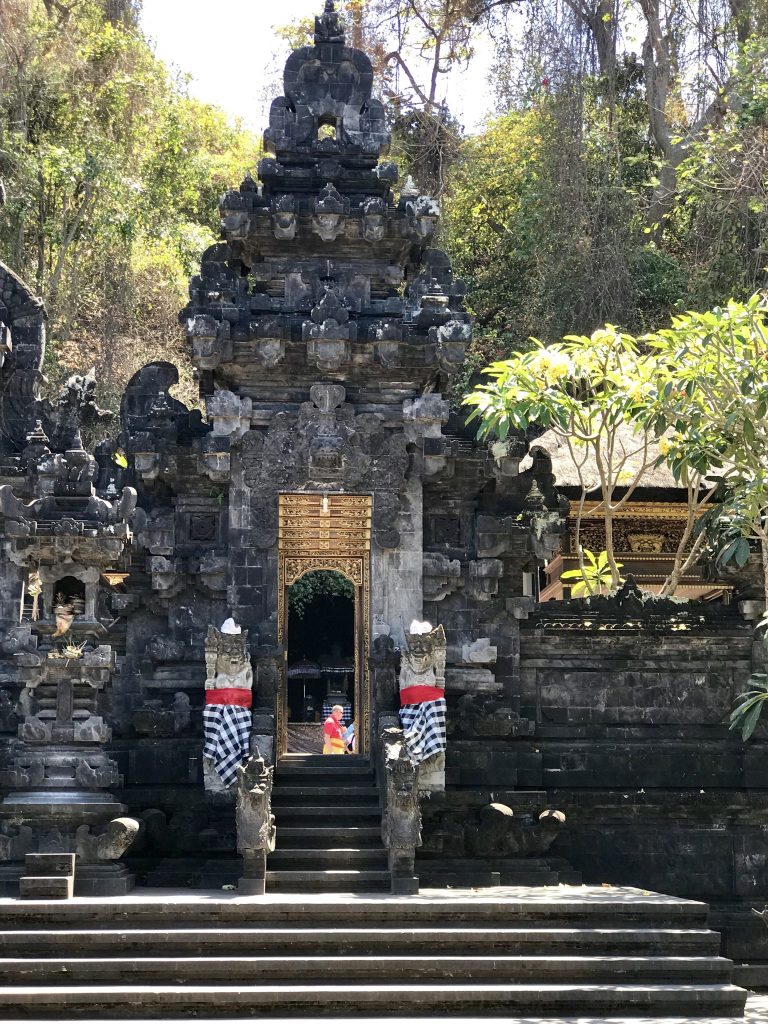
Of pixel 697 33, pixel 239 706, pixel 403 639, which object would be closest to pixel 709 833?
pixel 403 639

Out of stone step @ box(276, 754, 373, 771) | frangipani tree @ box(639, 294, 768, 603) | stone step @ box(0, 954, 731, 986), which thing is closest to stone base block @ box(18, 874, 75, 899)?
stone step @ box(0, 954, 731, 986)

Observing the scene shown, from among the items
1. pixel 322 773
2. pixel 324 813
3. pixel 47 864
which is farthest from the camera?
pixel 322 773

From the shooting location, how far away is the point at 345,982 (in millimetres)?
11477

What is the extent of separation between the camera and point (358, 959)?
11.6 metres

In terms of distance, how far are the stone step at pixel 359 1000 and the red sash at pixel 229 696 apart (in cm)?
399

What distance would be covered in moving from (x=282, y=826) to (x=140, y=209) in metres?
16.9

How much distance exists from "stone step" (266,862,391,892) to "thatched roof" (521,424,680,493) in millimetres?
8625

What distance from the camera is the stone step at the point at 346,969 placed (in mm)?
11406

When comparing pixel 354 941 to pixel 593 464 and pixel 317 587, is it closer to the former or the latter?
pixel 593 464

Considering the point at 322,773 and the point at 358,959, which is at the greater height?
the point at 322,773

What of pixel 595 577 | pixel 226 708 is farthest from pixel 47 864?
pixel 595 577

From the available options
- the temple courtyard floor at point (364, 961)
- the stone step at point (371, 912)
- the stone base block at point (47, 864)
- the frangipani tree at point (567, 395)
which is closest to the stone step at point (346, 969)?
the temple courtyard floor at point (364, 961)

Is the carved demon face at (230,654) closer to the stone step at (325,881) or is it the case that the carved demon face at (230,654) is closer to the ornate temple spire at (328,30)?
the stone step at (325,881)

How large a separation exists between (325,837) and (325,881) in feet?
2.81
